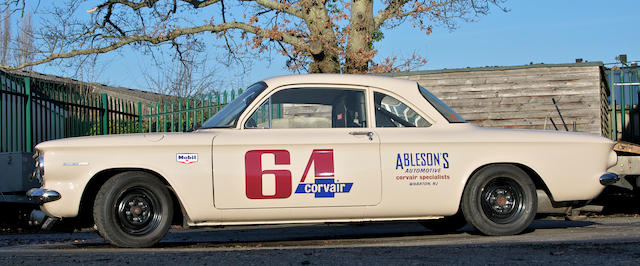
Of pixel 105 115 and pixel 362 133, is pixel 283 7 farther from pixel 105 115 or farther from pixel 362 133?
pixel 362 133

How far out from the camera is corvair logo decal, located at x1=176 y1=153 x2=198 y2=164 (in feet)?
20.1

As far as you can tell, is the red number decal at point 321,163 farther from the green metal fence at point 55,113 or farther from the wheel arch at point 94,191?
the green metal fence at point 55,113

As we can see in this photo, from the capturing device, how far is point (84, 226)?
636 cm

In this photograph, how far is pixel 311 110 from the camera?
671 cm

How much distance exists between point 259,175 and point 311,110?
0.90 m

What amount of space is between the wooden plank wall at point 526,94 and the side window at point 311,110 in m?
8.45

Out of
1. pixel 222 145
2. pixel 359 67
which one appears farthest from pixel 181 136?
pixel 359 67

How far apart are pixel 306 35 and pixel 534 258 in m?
16.5

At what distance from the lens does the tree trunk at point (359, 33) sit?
20156 mm

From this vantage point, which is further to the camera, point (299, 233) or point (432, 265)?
point (299, 233)

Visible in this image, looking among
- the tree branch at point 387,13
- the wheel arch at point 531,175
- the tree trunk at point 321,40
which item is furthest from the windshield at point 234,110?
the tree branch at point 387,13

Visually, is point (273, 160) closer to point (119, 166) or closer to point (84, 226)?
point (119, 166)

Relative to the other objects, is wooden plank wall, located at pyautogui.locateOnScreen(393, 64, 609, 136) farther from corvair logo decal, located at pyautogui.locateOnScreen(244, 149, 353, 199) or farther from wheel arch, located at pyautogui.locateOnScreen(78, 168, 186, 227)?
wheel arch, located at pyautogui.locateOnScreen(78, 168, 186, 227)

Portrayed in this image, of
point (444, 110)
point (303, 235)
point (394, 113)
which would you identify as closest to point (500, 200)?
point (444, 110)
